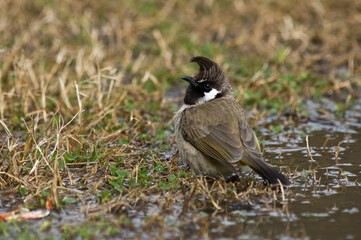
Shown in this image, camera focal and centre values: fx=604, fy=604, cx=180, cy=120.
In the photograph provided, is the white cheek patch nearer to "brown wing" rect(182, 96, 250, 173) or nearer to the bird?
the bird

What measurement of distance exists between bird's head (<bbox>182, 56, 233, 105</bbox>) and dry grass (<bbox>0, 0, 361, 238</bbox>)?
2.28 feet

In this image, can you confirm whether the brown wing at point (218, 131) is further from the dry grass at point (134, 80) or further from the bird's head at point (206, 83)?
the dry grass at point (134, 80)

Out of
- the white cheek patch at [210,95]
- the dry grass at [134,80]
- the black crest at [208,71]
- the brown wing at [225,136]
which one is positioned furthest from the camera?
the white cheek patch at [210,95]

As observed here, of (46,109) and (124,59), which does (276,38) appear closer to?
(124,59)

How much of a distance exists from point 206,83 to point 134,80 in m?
2.25

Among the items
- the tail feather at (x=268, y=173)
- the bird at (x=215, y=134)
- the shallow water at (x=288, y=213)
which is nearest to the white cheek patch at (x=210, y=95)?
the bird at (x=215, y=134)

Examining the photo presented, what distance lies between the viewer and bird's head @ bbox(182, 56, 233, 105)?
239 inches

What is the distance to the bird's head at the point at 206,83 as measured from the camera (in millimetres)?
6082

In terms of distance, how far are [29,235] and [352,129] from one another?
14.5 feet

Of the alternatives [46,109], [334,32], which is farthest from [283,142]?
[334,32]

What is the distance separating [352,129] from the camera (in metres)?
7.24

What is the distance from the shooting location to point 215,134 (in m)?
5.62

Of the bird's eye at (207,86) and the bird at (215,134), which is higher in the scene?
the bird's eye at (207,86)

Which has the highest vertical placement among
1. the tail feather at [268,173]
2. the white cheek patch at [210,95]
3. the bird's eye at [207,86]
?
the bird's eye at [207,86]
